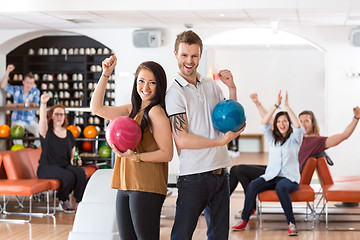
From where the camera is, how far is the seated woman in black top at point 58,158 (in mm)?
7168

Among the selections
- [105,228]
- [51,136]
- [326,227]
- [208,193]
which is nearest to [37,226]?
[51,136]

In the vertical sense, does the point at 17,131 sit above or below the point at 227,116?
below

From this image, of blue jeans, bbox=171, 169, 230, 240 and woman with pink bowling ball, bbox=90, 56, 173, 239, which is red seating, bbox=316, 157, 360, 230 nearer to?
blue jeans, bbox=171, 169, 230, 240

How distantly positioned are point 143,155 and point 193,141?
26 cm

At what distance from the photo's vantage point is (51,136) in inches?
289

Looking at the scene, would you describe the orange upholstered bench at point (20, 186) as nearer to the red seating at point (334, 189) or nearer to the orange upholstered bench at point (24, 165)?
the orange upholstered bench at point (24, 165)

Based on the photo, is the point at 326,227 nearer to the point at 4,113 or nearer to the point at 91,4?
the point at 91,4

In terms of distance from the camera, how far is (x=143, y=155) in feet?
9.73

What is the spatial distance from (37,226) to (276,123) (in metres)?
2.81

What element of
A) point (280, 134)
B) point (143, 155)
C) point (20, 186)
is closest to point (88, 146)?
point (20, 186)

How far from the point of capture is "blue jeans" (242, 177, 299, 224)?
605cm

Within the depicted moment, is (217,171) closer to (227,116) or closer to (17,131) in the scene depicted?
(227,116)

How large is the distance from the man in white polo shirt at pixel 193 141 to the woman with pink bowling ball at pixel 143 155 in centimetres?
7

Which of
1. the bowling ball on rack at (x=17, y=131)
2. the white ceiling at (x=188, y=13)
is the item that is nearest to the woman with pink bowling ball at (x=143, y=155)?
the white ceiling at (x=188, y=13)
